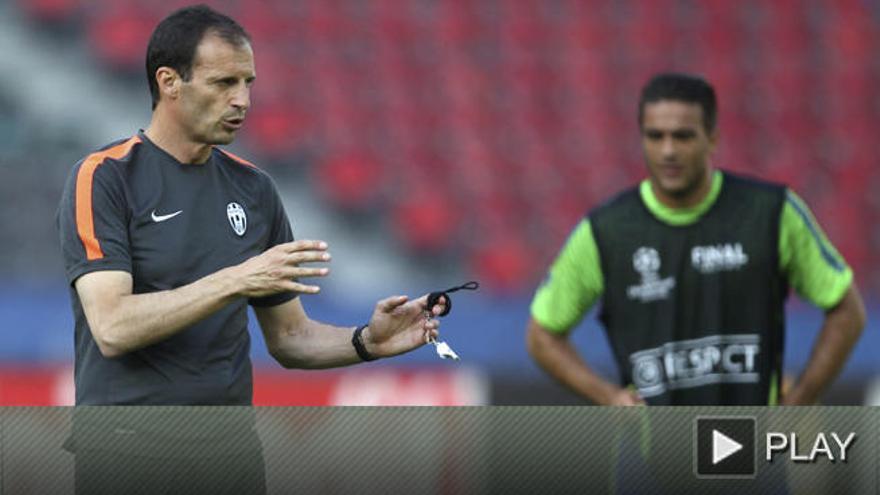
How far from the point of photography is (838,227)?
32.3 ft

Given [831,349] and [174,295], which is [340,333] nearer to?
[174,295]

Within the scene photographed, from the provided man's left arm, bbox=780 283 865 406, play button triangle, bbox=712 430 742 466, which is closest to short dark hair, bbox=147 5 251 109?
play button triangle, bbox=712 430 742 466

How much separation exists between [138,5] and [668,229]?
6.29 m

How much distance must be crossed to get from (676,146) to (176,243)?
78.9 inches

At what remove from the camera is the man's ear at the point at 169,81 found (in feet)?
12.4

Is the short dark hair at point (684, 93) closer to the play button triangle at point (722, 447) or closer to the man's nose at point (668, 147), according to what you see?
the man's nose at point (668, 147)

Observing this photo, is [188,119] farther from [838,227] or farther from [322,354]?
[838,227]

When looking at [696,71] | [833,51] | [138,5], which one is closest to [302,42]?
[138,5]

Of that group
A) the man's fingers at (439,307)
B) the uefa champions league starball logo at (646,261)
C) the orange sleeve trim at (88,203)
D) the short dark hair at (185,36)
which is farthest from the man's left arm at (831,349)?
the orange sleeve trim at (88,203)

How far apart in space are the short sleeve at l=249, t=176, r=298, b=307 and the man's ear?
35 centimetres

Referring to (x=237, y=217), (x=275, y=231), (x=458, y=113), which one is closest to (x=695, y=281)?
(x=275, y=231)

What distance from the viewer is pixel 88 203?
3.62 m

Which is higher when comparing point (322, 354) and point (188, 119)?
point (188, 119)

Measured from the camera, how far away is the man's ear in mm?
3777
